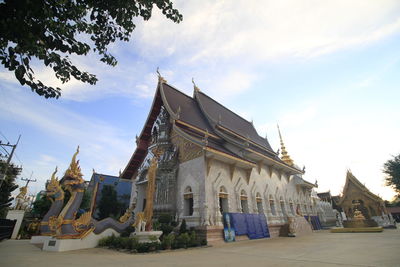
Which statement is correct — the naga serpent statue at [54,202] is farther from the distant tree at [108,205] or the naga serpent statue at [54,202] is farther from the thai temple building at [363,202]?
the thai temple building at [363,202]

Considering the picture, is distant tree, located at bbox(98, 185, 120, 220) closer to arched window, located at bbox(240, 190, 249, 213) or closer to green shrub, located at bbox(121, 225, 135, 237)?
green shrub, located at bbox(121, 225, 135, 237)

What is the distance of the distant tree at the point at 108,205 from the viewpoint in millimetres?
17234

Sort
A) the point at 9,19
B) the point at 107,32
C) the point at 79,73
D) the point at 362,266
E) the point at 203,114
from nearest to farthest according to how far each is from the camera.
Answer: the point at 9,19 < the point at 362,266 < the point at 79,73 < the point at 107,32 < the point at 203,114

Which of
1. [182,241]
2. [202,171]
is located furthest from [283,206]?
[182,241]

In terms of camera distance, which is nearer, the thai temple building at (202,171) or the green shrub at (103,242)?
the green shrub at (103,242)

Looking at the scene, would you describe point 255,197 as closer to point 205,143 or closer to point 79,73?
point 205,143

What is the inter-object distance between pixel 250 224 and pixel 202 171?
4.24m

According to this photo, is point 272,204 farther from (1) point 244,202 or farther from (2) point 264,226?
(1) point 244,202

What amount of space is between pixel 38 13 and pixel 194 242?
28.1ft

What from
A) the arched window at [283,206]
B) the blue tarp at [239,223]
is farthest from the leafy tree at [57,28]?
the arched window at [283,206]

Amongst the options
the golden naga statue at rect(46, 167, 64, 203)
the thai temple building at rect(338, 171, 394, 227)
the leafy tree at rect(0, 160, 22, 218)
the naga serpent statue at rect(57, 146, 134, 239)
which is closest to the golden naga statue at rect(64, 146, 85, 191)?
the naga serpent statue at rect(57, 146, 134, 239)

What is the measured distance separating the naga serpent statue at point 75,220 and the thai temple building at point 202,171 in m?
2.19

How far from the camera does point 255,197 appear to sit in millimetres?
13320

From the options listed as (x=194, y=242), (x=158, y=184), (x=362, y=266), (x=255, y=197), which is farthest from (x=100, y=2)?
(x=255, y=197)
